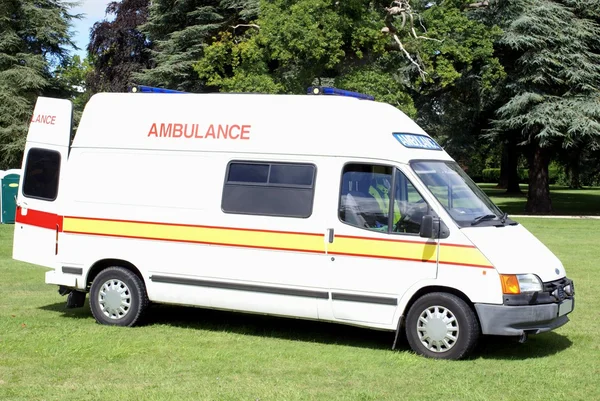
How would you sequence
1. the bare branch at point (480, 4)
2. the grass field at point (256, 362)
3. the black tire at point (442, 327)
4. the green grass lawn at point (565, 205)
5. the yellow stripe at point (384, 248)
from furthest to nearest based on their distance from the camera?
the green grass lawn at point (565, 205), the bare branch at point (480, 4), the yellow stripe at point (384, 248), the black tire at point (442, 327), the grass field at point (256, 362)

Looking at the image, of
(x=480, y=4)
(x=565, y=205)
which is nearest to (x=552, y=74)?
(x=480, y=4)

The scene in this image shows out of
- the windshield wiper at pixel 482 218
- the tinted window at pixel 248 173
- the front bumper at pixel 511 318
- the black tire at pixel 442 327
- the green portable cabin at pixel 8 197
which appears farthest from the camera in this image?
the green portable cabin at pixel 8 197

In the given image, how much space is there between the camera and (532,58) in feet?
109

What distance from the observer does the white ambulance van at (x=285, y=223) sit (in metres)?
8.44

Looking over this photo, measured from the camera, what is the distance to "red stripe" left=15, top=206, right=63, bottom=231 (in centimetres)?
1065

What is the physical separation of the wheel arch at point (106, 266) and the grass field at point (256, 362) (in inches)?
21.6

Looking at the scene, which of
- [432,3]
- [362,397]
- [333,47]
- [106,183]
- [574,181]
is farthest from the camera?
[574,181]

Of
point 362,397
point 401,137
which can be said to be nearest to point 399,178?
point 401,137

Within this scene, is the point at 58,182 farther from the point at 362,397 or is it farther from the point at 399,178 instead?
the point at 362,397

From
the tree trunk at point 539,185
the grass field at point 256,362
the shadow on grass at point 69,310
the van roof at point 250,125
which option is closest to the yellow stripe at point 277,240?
the van roof at point 250,125

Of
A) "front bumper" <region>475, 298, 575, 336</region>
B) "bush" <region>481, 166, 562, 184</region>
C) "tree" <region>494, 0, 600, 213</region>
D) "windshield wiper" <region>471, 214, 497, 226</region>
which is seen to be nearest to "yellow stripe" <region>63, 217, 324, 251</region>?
"windshield wiper" <region>471, 214, 497, 226</region>

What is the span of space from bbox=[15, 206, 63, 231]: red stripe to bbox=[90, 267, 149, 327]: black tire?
0.91 metres

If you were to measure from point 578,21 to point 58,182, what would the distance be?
2765 centimetres

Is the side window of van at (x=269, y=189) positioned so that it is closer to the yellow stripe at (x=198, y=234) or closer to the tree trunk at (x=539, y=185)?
the yellow stripe at (x=198, y=234)
